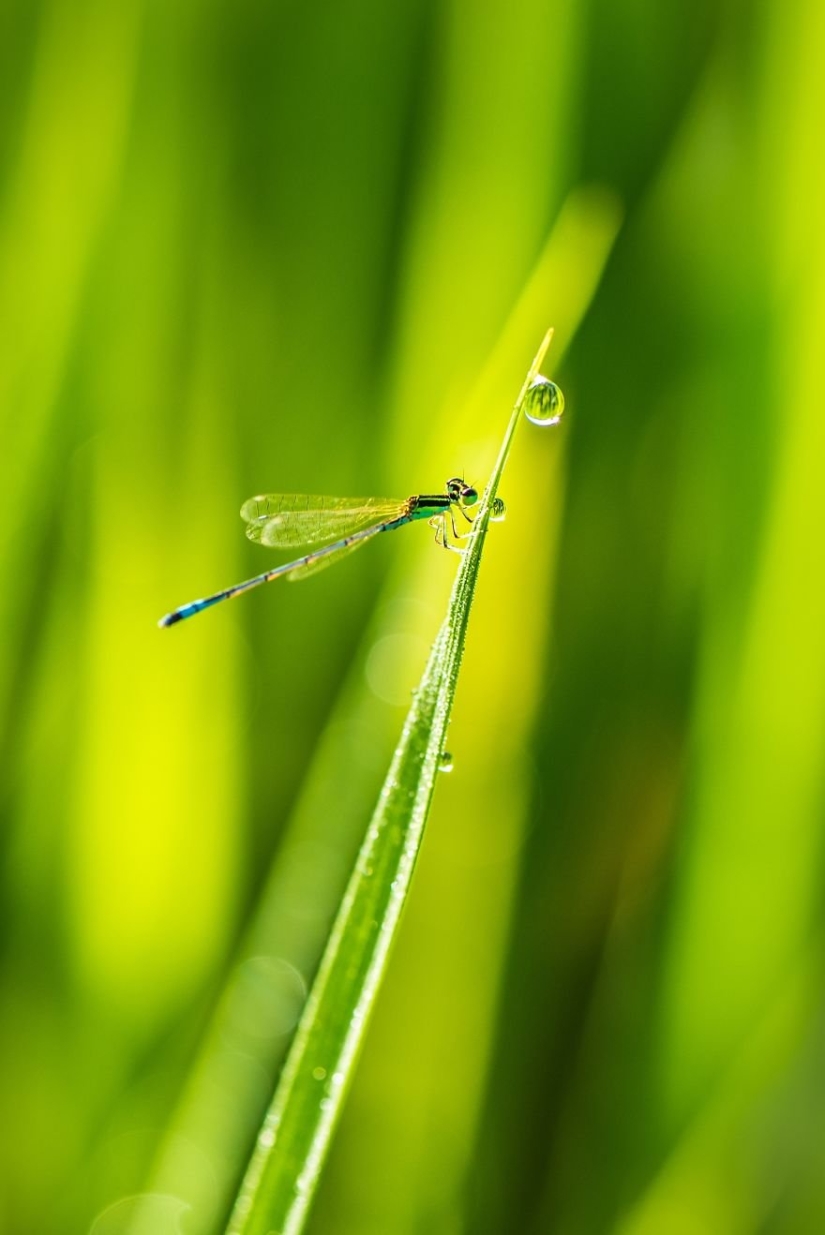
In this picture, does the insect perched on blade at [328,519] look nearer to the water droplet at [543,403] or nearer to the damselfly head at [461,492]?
the damselfly head at [461,492]

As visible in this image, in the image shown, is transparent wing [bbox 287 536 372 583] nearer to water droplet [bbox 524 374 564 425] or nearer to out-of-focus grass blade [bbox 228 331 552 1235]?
water droplet [bbox 524 374 564 425]

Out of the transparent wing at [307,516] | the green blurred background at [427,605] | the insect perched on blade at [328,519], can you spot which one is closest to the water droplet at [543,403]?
the green blurred background at [427,605]

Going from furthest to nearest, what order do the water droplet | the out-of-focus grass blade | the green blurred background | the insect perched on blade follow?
the insect perched on blade
the green blurred background
the water droplet
the out-of-focus grass blade

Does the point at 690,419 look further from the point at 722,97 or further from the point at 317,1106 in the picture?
the point at 317,1106

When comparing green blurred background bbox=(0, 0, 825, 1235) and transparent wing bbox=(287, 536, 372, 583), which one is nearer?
green blurred background bbox=(0, 0, 825, 1235)

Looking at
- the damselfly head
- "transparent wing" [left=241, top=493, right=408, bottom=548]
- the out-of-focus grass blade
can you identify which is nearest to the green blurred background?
"transparent wing" [left=241, top=493, right=408, bottom=548]

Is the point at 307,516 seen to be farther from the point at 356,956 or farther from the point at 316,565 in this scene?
the point at 356,956
